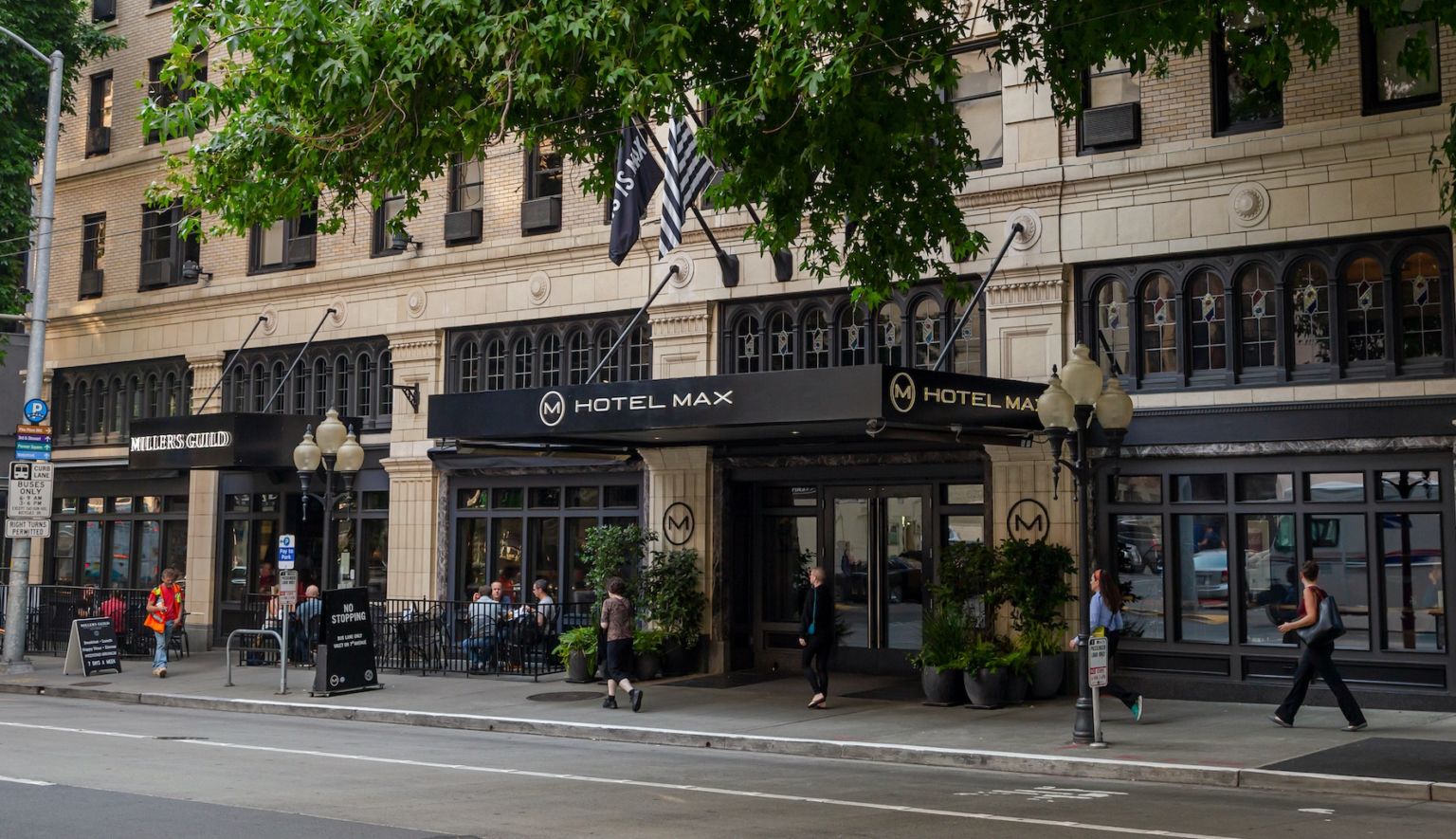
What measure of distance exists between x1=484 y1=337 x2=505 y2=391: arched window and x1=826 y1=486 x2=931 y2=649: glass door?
655 centimetres

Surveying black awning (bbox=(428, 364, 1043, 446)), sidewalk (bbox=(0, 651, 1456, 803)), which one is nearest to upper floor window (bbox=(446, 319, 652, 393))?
black awning (bbox=(428, 364, 1043, 446))

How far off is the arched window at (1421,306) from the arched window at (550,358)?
502 inches

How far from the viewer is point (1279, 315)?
17.4m

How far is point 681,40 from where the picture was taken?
13.4m

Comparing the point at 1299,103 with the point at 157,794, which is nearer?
the point at 157,794

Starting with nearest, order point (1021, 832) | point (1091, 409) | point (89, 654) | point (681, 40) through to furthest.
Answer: point (1021, 832), point (681, 40), point (1091, 409), point (89, 654)

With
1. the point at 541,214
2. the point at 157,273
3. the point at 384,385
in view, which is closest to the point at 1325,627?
the point at 541,214

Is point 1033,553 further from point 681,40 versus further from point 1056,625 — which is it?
point 681,40

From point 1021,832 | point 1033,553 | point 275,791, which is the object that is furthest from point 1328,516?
point 275,791

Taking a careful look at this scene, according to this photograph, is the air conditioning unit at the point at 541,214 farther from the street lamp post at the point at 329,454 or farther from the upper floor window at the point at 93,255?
the upper floor window at the point at 93,255

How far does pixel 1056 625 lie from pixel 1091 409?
4.31 m

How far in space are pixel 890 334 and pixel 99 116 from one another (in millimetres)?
19584

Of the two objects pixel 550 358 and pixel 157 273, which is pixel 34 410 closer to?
pixel 157 273

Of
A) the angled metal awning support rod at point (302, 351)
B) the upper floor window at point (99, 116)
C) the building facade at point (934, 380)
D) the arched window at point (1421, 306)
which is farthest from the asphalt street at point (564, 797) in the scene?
the upper floor window at point (99, 116)
